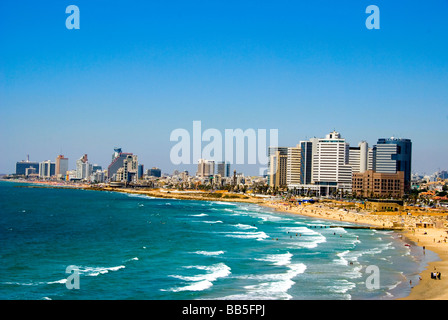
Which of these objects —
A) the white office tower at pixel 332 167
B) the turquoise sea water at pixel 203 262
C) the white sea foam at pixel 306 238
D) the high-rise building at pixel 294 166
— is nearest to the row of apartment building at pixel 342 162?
the white office tower at pixel 332 167

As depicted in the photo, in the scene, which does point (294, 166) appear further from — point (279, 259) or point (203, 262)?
point (203, 262)

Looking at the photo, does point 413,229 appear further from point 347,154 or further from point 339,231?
point 347,154

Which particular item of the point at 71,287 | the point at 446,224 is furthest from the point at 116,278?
the point at 446,224

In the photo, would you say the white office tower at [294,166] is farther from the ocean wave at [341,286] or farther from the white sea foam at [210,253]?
the ocean wave at [341,286]

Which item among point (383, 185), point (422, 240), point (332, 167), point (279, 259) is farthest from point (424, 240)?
point (332, 167)

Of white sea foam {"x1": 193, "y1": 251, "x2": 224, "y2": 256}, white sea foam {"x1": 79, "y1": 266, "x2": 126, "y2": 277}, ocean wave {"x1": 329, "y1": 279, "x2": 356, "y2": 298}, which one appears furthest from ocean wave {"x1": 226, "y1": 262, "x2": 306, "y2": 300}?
white sea foam {"x1": 79, "y1": 266, "x2": 126, "y2": 277}

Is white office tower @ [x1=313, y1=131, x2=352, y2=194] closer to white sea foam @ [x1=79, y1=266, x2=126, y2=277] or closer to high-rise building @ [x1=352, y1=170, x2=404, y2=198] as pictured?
high-rise building @ [x1=352, y1=170, x2=404, y2=198]
